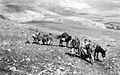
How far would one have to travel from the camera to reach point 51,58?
57.6 ft

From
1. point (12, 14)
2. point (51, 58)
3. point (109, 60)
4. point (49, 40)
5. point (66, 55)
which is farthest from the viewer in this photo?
point (12, 14)

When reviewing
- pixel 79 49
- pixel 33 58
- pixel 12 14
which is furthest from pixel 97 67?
pixel 12 14

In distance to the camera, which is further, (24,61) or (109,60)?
(109,60)

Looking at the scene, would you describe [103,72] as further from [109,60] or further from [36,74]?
[36,74]

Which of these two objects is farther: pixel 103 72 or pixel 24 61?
pixel 103 72

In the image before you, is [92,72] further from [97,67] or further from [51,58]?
[51,58]

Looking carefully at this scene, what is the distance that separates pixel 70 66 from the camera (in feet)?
55.2

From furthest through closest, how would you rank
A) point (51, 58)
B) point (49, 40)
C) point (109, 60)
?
point (49, 40)
point (109, 60)
point (51, 58)

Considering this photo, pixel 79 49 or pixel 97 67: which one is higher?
pixel 79 49

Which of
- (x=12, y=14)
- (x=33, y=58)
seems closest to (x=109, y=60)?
(x=33, y=58)

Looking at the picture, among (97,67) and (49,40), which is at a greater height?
(49,40)

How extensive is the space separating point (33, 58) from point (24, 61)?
3.03 feet

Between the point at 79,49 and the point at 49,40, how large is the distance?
489 cm

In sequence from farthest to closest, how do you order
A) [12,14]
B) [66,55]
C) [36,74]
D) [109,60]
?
1. [12,14]
2. [109,60]
3. [66,55]
4. [36,74]
